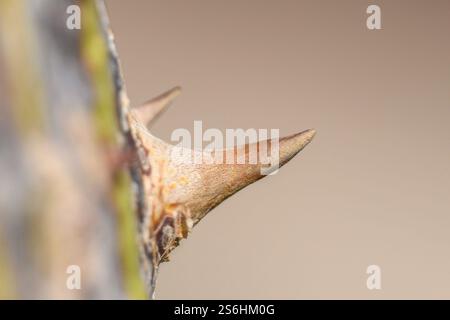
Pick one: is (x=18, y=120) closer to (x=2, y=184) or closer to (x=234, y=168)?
(x=2, y=184)

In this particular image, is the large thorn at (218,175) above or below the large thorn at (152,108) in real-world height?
below

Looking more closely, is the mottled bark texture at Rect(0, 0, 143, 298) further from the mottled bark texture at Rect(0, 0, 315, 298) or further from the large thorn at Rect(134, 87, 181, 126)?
the large thorn at Rect(134, 87, 181, 126)

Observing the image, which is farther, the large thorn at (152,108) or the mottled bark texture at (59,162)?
the large thorn at (152,108)

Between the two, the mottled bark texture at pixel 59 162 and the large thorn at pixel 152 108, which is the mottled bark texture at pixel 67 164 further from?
the large thorn at pixel 152 108

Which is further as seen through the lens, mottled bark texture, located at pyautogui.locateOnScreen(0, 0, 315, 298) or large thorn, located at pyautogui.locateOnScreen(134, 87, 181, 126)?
large thorn, located at pyautogui.locateOnScreen(134, 87, 181, 126)

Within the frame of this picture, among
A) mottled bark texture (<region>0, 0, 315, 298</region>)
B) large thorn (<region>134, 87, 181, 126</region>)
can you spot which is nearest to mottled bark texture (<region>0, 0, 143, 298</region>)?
mottled bark texture (<region>0, 0, 315, 298</region>)

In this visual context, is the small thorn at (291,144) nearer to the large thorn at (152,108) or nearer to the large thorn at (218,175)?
the large thorn at (218,175)

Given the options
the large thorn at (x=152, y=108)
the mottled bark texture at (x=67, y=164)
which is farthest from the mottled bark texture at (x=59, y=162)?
the large thorn at (x=152, y=108)
